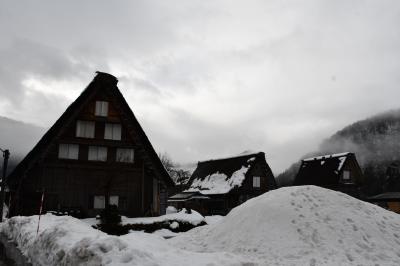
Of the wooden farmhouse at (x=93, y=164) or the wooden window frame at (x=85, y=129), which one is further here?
Answer: the wooden window frame at (x=85, y=129)

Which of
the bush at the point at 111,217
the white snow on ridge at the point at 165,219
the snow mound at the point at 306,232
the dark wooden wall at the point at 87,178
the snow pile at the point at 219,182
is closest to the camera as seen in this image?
the snow mound at the point at 306,232

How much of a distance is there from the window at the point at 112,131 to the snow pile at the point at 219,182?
19526 millimetres

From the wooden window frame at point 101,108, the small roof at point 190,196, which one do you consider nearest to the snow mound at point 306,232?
the wooden window frame at point 101,108

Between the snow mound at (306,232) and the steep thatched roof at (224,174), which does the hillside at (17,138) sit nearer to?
the steep thatched roof at (224,174)

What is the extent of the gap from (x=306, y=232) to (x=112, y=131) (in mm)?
20329

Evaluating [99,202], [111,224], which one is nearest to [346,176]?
[99,202]

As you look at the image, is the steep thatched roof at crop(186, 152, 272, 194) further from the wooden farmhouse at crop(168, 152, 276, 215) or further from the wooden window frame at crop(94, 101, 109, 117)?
the wooden window frame at crop(94, 101, 109, 117)

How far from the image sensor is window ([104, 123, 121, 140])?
30.2m

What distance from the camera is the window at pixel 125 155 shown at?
3020 centimetres

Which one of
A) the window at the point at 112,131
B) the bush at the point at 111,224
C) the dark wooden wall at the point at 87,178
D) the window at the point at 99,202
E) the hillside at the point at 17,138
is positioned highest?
the hillside at the point at 17,138

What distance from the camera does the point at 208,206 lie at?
4859 centimetres

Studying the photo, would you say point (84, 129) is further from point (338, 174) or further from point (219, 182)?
point (338, 174)

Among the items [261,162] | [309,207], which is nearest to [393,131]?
[261,162]

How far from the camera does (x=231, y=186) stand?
46.2m
